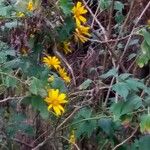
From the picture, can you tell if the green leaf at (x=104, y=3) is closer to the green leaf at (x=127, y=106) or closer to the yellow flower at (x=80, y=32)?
the yellow flower at (x=80, y=32)

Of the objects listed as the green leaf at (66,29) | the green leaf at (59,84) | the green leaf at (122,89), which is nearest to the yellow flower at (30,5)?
the green leaf at (66,29)

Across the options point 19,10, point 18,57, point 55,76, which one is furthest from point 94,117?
point 19,10

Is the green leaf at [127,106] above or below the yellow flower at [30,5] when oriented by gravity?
below

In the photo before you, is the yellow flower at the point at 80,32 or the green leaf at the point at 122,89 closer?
the green leaf at the point at 122,89

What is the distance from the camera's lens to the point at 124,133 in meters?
1.71

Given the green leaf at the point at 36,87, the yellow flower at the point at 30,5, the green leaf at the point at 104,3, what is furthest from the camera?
the green leaf at the point at 104,3

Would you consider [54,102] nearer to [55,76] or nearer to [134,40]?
[55,76]

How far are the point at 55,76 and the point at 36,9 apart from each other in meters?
0.22

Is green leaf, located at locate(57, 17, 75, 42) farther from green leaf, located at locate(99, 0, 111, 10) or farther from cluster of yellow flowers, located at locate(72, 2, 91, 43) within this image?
green leaf, located at locate(99, 0, 111, 10)

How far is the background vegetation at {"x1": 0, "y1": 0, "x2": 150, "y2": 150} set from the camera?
1.38 m

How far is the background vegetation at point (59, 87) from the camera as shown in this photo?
1.38 meters

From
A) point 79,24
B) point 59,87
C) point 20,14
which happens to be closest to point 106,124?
point 59,87

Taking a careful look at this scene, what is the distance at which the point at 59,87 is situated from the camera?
147cm

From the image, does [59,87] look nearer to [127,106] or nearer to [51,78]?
[51,78]
